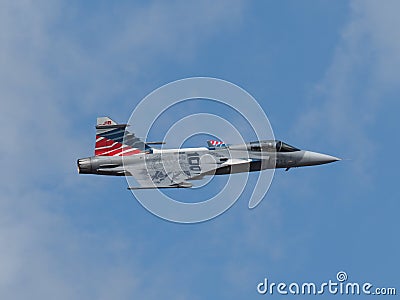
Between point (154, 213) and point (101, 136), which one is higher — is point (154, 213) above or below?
below

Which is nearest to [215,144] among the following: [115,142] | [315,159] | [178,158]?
[178,158]

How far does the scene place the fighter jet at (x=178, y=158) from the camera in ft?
217

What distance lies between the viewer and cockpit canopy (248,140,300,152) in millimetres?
67125

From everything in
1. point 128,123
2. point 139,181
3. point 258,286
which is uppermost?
point 128,123

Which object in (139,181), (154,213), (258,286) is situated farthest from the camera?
(139,181)

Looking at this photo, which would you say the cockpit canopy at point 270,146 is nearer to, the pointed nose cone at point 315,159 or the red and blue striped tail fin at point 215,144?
the pointed nose cone at point 315,159

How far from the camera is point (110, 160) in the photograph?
67.1 m

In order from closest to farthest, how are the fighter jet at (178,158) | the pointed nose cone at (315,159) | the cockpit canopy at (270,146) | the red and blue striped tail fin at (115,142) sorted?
the fighter jet at (178,158), the cockpit canopy at (270,146), the red and blue striped tail fin at (115,142), the pointed nose cone at (315,159)

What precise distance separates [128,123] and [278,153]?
11400 millimetres

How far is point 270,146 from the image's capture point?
222 feet

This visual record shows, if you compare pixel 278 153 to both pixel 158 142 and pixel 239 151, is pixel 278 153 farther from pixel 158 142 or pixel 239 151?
pixel 158 142

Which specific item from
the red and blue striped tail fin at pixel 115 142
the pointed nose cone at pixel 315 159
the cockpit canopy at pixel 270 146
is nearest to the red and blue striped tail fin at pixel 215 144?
the cockpit canopy at pixel 270 146

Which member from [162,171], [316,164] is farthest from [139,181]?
[316,164]

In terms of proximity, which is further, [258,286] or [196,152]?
[196,152]
